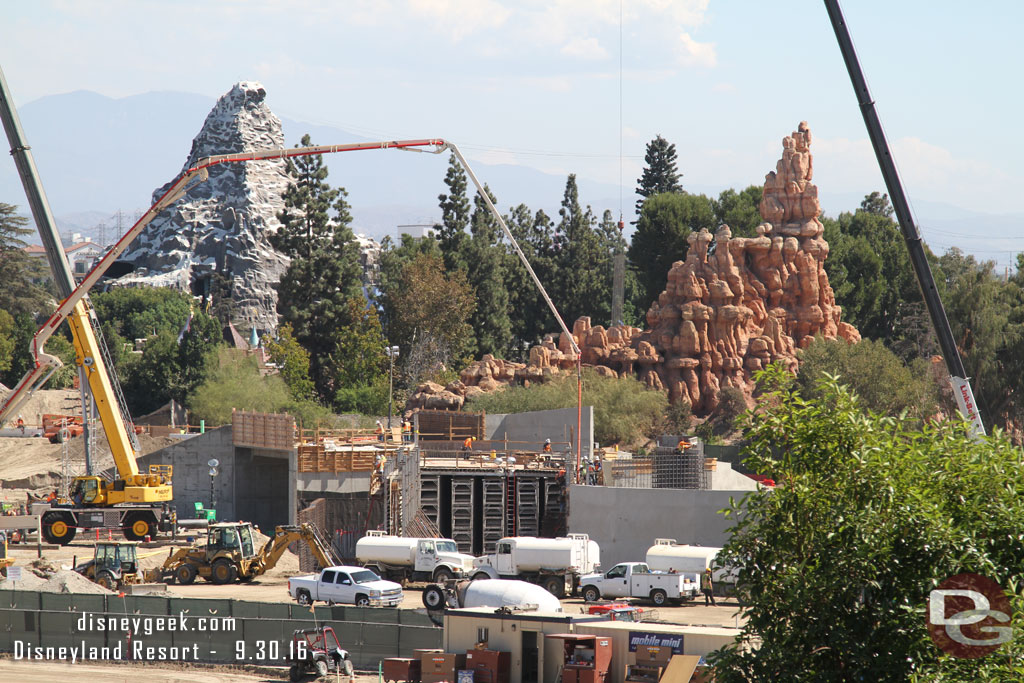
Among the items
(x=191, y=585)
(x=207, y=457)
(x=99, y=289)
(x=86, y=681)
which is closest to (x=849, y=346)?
(x=207, y=457)

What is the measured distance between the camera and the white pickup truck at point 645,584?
1618 inches

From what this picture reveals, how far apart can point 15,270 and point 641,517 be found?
78533mm

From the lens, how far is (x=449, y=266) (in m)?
104

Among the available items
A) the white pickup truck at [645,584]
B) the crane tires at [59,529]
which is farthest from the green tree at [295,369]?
the white pickup truck at [645,584]

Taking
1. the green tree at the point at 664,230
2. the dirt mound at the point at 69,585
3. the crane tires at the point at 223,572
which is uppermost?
the green tree at the point at 664,230

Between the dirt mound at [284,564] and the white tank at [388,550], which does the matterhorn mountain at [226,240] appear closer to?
the dirt mound at [284,564]

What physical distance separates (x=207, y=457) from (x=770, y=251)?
143 ft

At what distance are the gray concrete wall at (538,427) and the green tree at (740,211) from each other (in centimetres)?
4519

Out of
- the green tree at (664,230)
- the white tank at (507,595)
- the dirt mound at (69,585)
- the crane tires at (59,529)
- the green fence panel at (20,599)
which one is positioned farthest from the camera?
the green tree at (664,230)

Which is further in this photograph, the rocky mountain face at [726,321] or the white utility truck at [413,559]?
the rocky mountain face at [726,321]

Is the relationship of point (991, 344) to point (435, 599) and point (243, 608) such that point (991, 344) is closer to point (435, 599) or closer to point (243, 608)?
point (435, 599)

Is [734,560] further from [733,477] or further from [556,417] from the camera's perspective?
[556,417]

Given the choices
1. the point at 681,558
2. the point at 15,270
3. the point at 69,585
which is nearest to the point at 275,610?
the point at 69,585

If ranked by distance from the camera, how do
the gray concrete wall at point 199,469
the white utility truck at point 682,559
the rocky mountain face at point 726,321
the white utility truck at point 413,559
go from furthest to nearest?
the rocky mountain face at point 726,321, the gray concrete wall at point 199,469, the white utility truck at point 413,559, the white utility truck at point 682,559
